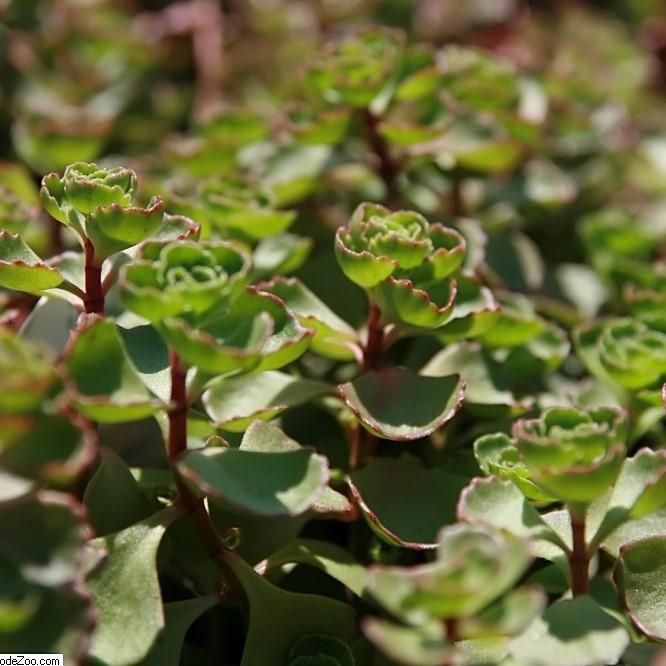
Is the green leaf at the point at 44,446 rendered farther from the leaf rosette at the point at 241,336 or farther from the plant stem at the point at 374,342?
the plant stem at the point at 374,342

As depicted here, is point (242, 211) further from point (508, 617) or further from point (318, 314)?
point (508, 617)

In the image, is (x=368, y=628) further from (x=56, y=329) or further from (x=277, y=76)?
(x=277, y=76)

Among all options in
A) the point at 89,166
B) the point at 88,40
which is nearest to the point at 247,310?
the point at 89,166

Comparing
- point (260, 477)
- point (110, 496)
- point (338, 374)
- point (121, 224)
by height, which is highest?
point (121, 224)

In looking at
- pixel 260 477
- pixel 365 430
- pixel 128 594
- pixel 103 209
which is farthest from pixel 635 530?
pixel 103 209

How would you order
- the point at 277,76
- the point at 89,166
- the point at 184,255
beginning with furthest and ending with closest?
the point at 277,76, the point at 89,166, the point at 184,255

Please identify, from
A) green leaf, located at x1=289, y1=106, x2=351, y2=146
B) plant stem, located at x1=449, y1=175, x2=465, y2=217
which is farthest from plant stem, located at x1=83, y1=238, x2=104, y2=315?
plant stem, located at x1=449, y1=175, x2=465, y2=217

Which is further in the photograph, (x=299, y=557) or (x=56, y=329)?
(x=56, y=329)

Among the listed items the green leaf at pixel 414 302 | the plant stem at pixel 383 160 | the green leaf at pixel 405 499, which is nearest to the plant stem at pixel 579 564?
the green leaf at pixel 405 499
